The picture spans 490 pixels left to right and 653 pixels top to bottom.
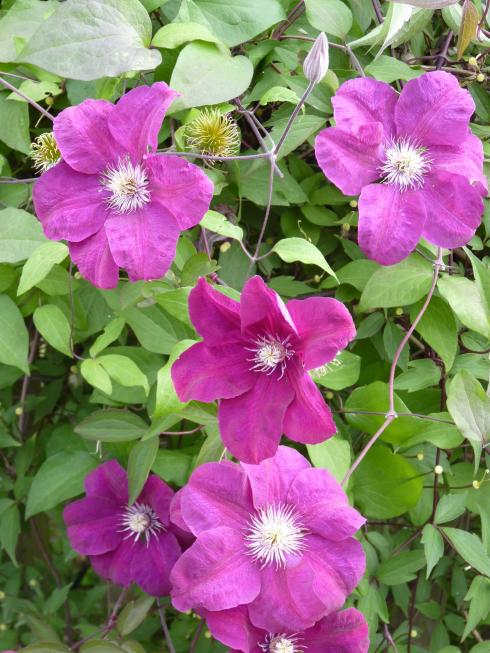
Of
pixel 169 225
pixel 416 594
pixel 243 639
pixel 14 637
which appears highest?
pixel 169 225

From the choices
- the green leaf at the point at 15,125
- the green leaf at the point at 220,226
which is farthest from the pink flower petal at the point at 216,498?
the green leaf at the point at 15,125

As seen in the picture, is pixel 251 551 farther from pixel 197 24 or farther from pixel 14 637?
pixel 14 637

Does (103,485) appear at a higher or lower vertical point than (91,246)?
lower

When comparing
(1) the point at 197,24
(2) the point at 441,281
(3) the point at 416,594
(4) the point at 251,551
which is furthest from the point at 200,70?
(3) the point at 416,594

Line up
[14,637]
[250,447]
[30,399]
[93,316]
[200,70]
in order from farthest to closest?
[14,637] < [30,399] < [93,316] < [200,70] < [250,447]

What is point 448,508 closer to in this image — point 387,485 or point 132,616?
point 387,485

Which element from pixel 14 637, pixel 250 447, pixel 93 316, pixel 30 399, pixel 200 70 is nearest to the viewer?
pixel 250 447

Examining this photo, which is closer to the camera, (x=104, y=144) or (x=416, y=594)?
(x=104, y=144)
